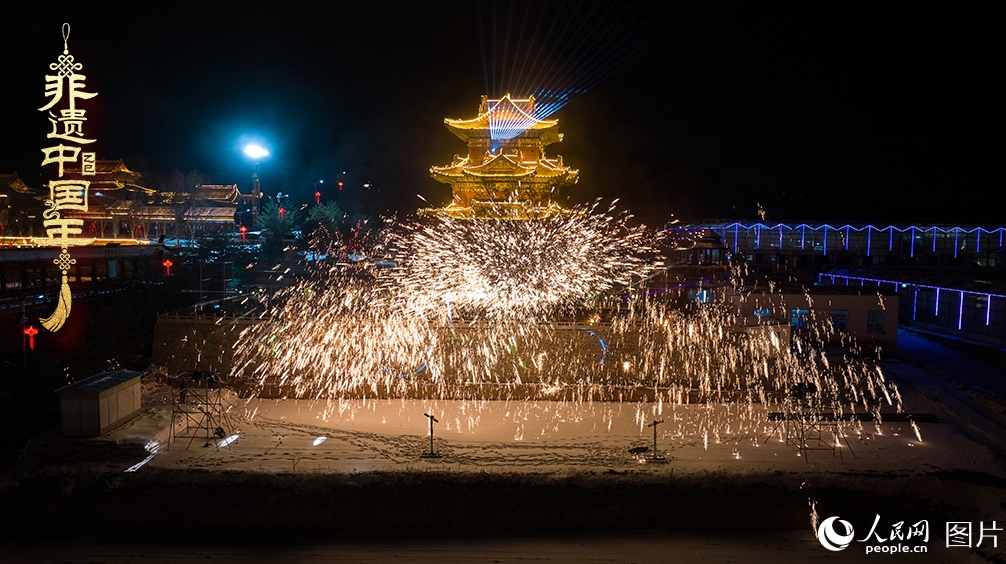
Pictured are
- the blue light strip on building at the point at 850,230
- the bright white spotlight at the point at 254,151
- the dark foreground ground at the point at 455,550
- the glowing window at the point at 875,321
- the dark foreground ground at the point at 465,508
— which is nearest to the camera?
the dark foreground ground at the point at 455,550

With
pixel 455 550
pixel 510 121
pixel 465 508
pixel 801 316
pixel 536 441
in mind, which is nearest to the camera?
pixel 455 550

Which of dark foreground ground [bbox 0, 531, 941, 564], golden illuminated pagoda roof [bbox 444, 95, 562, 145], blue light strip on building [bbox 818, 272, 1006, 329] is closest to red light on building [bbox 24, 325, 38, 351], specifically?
dark foreground ground [bbox 0, 531, 941, 564]

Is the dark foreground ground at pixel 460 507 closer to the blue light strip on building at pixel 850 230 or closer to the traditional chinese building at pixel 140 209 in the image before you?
the traditional chinese building at pixel 140 209

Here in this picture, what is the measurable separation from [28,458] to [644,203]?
134 feet

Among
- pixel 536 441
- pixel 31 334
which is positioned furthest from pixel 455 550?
pixel 31 334

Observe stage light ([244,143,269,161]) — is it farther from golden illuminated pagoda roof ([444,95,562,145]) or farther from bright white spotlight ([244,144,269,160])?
golden illuminated pagoda roof ([444,95,562,145])

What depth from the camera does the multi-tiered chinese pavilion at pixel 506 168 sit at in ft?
71.6

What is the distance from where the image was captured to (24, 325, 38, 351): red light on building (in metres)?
15.9

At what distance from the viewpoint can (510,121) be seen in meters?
22.5

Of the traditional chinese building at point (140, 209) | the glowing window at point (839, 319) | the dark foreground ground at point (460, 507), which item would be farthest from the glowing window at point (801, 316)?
the traditional chinese building at point (140, 209)

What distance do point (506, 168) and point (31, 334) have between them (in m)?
14.9

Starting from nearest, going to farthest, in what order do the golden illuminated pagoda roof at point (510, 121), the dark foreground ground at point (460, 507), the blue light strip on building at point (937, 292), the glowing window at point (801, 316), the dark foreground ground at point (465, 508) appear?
the dark foreground ground at point (465, 508), the dark foreground ground at point (460, 507), the glowing window at point (801, 316), the blue light strip on building at point (937, 292), the golden illuminated pagoda roof at point (510, 121)

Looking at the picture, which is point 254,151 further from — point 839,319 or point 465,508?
point 465,508

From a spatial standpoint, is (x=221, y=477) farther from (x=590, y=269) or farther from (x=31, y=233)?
(x=31, y=233)
